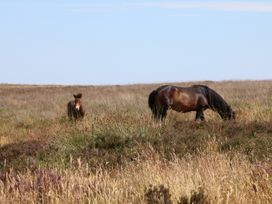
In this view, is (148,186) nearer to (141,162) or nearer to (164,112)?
(141,162)

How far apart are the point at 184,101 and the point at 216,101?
3.46 feet

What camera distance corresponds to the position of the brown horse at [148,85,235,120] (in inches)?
738

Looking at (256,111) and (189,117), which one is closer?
(256,111)

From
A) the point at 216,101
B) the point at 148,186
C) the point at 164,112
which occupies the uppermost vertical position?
the point at 216,101

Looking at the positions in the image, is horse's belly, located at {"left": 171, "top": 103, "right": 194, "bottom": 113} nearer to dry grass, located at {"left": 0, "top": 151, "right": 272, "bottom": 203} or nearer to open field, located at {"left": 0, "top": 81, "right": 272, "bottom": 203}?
open field, located at {"left": 0, "top": 81, "right": 272, "bottom": 203}

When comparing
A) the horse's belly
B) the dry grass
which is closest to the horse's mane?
the horse's belly

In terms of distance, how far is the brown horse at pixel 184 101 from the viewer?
18.8 m

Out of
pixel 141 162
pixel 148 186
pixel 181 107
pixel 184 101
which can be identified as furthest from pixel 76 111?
pixel 148 186

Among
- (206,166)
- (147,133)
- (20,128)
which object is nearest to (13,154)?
(147,133)

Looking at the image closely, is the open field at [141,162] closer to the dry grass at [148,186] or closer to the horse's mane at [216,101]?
the dry grass at [148,186]

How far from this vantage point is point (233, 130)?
12.9m

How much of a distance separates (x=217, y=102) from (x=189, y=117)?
146 cm

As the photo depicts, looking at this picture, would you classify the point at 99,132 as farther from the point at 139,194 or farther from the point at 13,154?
the point at 139,194

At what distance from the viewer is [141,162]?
8883 mm
